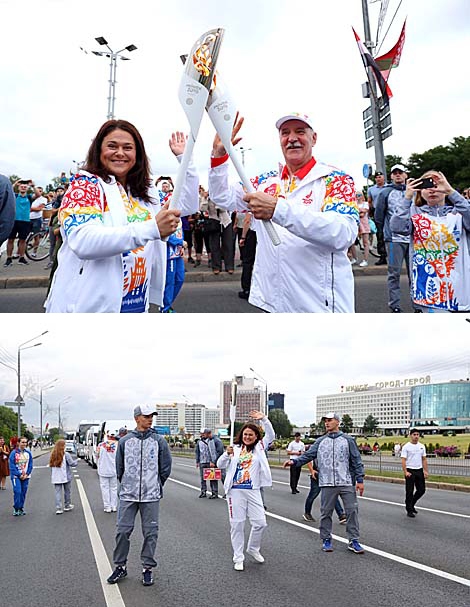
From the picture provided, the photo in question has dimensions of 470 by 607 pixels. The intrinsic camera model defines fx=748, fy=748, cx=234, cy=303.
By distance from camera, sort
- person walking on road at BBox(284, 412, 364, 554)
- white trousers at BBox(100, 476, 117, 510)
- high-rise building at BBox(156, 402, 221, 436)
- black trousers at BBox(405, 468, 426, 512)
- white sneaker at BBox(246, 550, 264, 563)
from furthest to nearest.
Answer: high-rise building at BBox(156, 402, 221, 436), white trousers at BBox(100, 476, 117, 510), black trousers at BBox(405, 468, 426, 512), person walking on road at BBox(284, 412, 364, 554), white sneaker at BBox(246, 550, 264, 563)

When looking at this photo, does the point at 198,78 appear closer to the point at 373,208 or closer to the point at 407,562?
the point at 407,562

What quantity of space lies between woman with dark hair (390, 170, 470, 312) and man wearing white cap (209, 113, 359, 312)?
60.7 inches

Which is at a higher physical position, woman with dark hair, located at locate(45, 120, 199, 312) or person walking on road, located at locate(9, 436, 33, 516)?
woman with dark hair, located at locate(45, 120, 199, 312)

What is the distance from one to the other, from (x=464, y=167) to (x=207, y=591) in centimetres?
4350

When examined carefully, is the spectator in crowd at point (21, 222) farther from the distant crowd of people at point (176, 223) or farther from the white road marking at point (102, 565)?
the distant crowd of people at point (176, 223)

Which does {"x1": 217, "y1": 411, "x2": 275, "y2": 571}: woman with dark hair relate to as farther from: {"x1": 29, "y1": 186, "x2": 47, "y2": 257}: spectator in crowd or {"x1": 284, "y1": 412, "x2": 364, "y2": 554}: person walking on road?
{"x1": 29, "y1": 186, "x2": 47, "y2": 257}: spectator in crowd

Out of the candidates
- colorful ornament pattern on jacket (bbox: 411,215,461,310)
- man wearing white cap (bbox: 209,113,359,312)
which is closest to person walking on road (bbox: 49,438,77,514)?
colorful ornament pattern on jacket (bbox: 411,215,461,310)

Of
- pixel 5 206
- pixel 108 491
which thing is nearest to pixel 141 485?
pixel 5 206

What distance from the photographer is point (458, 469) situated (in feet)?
76.3

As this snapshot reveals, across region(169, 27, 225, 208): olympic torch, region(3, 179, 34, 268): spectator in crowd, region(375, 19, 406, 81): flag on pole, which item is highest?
region(375, 19, 406, 81): flag on pole

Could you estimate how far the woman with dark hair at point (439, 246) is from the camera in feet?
17.6

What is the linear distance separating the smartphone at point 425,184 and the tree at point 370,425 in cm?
4475

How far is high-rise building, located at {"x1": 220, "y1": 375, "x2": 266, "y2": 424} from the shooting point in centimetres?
1019

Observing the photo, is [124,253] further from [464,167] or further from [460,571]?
[464,167]
